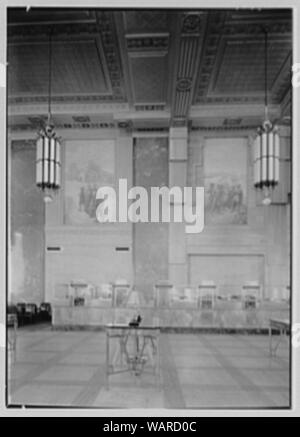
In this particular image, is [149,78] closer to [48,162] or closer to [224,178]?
[48,162]

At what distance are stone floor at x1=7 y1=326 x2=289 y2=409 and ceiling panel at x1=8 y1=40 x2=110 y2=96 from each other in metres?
4.21

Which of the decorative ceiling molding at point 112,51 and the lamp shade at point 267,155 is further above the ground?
the decorative ceiling molding at point 112,51

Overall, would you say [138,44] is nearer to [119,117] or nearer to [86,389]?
[119,117]

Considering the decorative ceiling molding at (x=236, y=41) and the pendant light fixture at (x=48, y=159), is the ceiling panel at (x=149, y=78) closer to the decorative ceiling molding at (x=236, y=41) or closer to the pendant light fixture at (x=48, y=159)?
the decorative ceiling molding at (x=236, y=41)

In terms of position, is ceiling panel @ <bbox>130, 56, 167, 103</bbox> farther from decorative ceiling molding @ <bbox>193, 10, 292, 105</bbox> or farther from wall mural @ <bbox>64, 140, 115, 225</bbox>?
wall mural @ <bbox>64, 140, 115, 225</bbox>

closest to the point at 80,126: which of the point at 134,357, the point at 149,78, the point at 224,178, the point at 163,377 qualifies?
Result: the point at 149,78

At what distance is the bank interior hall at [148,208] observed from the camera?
495 centimetres

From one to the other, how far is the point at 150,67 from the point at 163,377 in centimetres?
577

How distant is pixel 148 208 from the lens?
178 inches

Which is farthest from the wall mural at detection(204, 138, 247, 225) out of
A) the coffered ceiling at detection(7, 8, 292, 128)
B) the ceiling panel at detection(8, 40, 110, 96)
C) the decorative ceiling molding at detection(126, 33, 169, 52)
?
the decorative ceiling molding at detection(126, 33, 169, 52)

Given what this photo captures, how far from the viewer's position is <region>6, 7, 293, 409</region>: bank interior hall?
4.95m

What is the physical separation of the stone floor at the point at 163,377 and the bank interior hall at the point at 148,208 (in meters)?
0.04

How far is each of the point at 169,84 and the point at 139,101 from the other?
1.09 metres

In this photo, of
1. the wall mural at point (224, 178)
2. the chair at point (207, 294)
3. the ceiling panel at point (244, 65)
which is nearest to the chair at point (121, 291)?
the chair at point (207, 294)
